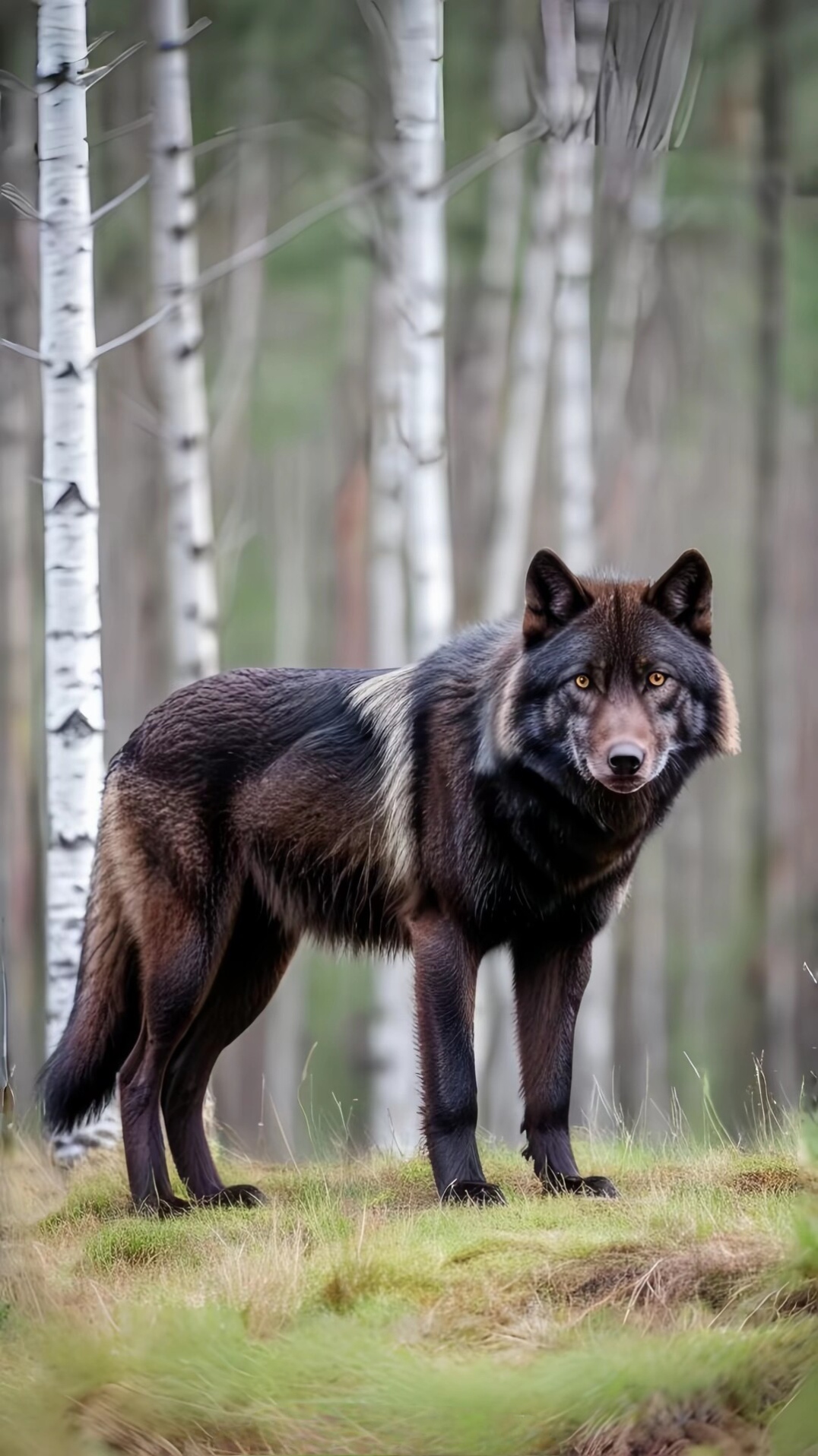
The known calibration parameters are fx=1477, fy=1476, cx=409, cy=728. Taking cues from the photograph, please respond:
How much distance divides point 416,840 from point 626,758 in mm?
999

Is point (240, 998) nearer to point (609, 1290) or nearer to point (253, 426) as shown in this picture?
point (609, 1290)

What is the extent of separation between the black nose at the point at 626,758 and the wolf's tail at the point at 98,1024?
6.85ft

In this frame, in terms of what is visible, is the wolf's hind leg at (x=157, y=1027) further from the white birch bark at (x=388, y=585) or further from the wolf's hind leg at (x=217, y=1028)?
the white birch bark at (x=388, y=585)

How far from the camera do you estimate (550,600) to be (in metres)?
4.95

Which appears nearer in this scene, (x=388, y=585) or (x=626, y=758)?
(x=626, y=758)

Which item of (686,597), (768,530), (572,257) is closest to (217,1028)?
(686,597)

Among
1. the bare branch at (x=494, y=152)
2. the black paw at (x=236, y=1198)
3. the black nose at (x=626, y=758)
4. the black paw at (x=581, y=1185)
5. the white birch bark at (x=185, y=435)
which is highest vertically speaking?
the bare branch at (x=494, y=152)

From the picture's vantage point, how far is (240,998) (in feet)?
19.1

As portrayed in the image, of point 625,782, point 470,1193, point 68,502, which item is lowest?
point 470,1193

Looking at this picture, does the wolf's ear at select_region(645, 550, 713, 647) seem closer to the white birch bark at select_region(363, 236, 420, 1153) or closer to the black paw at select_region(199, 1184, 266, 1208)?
the black paw at select_region(199, 1184, 266, 1208)

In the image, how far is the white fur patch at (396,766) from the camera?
524 cm

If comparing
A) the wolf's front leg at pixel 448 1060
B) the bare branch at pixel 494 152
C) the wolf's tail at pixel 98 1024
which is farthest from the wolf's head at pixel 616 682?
the bare branch at pixel 494 152

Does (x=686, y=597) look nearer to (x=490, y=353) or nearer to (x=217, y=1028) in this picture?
(x=217, y=1028)

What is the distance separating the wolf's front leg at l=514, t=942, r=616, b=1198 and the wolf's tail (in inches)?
58.2
